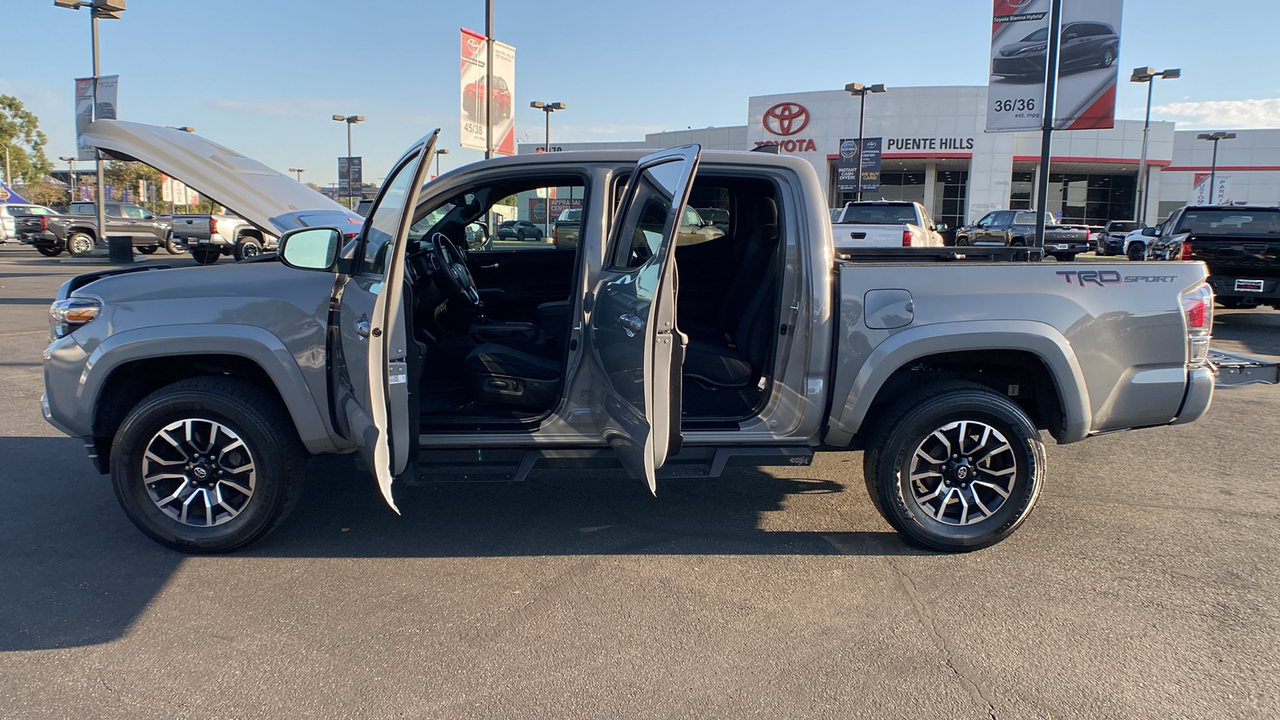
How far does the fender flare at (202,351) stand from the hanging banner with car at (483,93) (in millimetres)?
10592

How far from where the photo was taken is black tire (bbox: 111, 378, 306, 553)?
3.87 metres

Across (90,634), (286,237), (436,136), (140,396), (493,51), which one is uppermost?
(493,51)

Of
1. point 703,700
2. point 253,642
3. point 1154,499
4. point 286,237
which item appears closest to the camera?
point 703,700

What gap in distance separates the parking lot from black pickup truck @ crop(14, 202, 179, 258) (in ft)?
88.5

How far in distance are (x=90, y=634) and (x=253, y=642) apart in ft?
2.19

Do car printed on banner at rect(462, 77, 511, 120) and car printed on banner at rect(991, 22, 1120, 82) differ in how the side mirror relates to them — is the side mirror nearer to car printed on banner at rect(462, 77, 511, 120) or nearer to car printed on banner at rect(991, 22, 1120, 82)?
car printed on banner at rect(462, 77, 511, 120)

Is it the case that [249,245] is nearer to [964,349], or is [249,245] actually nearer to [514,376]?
[514,376]

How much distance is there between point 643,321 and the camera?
343 centimetres

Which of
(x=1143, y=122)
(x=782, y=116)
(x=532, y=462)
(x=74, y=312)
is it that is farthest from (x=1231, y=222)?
(x=1143, y=122)

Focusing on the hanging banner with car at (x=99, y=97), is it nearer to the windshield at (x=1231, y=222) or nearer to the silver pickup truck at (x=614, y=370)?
the silver pickup truck at (x=614, y=370)

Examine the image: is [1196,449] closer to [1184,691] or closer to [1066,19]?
[1184,691]

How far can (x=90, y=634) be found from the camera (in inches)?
130

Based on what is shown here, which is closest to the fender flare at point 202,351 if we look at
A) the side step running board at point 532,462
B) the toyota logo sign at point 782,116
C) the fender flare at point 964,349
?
the side step running board at point 532,462

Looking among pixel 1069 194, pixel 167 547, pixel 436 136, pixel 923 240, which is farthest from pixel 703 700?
pixel 1069 194
